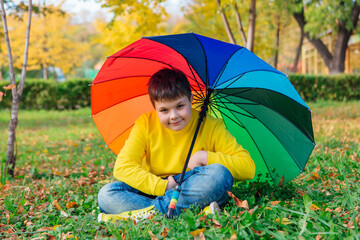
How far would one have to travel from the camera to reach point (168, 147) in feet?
9.33

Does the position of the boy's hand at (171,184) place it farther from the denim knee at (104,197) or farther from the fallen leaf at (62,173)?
the fallen leaf at (62,173)

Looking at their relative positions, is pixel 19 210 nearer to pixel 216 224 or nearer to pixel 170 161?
pixel 170 161

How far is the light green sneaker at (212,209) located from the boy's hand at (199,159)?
0.34 meters

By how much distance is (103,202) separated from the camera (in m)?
2.78

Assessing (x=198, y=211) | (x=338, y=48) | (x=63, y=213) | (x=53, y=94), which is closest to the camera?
(x=198, y=211)

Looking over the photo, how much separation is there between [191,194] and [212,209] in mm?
200

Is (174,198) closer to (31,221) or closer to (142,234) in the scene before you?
(142,234)

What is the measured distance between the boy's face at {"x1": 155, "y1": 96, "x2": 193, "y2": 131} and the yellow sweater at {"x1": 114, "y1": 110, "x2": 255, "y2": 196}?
130 millimetres

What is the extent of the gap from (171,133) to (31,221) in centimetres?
135

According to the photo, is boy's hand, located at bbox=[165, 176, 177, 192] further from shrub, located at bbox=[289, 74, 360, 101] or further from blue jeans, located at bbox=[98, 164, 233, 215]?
shrub, located at bbox=[289, 74, 360, 101]

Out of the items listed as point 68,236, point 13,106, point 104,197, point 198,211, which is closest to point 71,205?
point 104,197

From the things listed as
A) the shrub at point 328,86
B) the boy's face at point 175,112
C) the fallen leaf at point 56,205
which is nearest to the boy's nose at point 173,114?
the boy's face at point 175,112

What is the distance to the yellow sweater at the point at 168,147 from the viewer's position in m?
2.71

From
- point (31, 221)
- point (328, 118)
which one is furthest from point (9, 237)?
point (328, 118)
